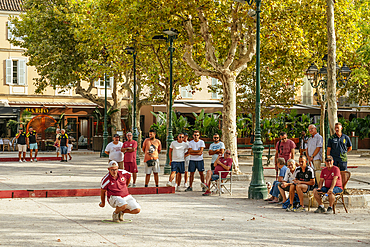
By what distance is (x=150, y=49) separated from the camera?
25.2 meters

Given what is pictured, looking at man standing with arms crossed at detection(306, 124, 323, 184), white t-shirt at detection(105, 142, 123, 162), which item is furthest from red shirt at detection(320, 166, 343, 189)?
white t-shirt at detection(105, 142, 123, 162)

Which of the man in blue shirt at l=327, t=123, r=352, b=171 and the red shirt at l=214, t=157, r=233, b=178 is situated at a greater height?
the man in blue shirt at l=327, t=123, r=352, b=171

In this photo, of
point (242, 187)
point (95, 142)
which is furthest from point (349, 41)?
point (95, 142)

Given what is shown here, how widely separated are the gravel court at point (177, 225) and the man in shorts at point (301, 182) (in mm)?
368

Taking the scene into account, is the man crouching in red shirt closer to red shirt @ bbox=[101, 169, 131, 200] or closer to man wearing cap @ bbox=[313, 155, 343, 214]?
red shirt @ bbox=[101, 169, 131, 200]

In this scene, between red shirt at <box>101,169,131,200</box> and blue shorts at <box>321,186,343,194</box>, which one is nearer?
red shirt at <box>101,169,131,200</box>

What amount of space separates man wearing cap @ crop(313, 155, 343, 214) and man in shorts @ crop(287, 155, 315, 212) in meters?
0.29

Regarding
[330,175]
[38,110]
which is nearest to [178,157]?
[330,175]

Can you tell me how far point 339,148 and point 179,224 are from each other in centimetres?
474

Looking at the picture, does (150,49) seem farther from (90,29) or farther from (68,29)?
(68,29)

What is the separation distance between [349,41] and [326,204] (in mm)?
14831

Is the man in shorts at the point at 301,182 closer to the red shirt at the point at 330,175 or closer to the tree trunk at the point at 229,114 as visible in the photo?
the red shirt at the point at 330,175

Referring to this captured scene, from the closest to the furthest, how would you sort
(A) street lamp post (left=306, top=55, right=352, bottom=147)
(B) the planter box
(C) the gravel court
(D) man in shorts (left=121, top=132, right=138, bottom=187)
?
(C) the gravel court → (D) man in shorts (left=121, top=132, right=138, bottom=187) → (A) street lamp post (left=306, top=55, right=352, bottom=147) → (B) the planter box

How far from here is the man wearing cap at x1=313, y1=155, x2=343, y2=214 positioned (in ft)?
34.6
